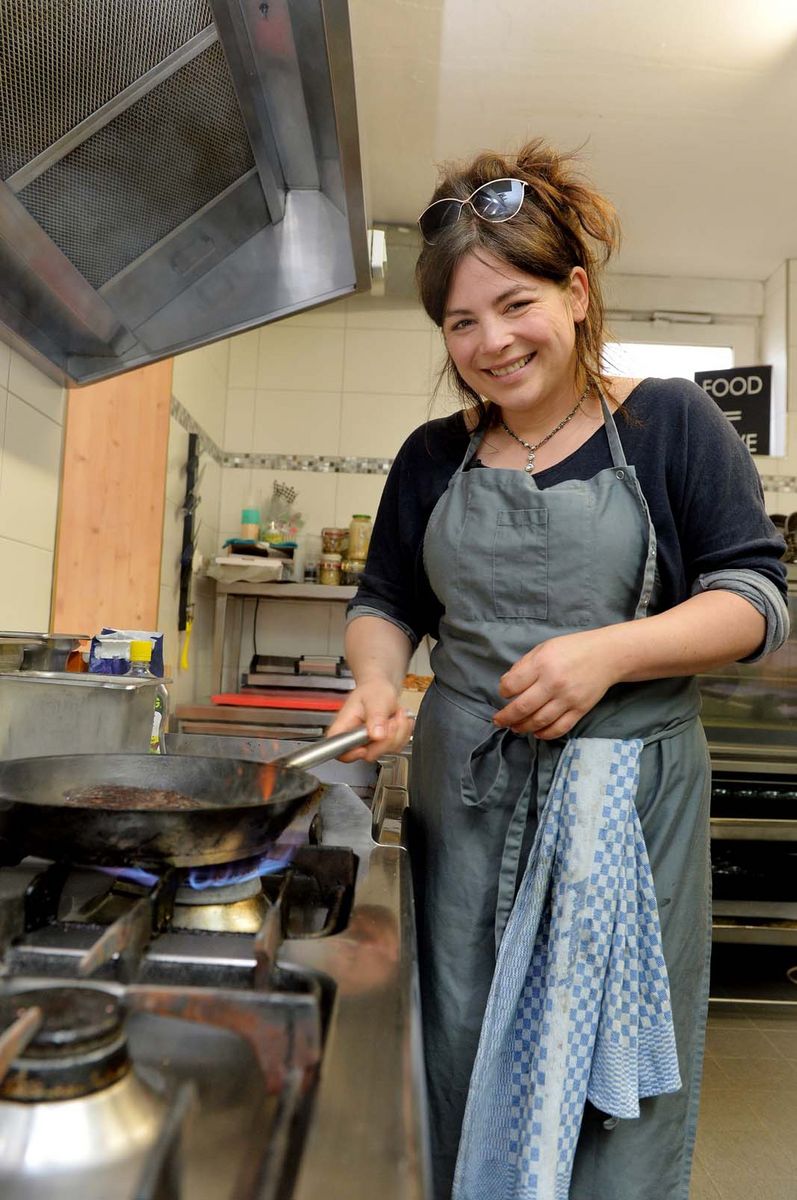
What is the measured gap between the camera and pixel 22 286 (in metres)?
1.34

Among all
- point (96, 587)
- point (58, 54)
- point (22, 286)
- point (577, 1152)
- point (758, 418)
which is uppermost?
point (758, 418)

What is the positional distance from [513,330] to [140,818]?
65cm

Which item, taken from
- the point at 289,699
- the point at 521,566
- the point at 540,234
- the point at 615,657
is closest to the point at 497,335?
the point at 540,234

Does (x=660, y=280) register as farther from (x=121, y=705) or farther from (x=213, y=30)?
(x=121, y=705)

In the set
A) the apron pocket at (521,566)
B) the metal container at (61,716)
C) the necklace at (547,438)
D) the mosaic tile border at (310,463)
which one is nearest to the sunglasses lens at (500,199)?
the necklace at (547,438)

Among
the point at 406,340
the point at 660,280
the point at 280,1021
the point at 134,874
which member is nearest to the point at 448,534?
the point at 134,874

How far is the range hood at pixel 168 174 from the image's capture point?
1000 millimetres

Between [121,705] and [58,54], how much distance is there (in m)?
0.75

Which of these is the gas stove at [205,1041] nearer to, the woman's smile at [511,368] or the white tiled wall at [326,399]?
the woman's smile at [511,368]

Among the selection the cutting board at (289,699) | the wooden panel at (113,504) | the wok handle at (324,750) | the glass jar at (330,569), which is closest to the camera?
the wok handle at (324,750)

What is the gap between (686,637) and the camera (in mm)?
859

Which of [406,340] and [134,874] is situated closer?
[134,874]

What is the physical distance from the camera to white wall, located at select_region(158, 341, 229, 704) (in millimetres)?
2932

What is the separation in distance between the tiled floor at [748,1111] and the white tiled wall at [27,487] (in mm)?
1711
